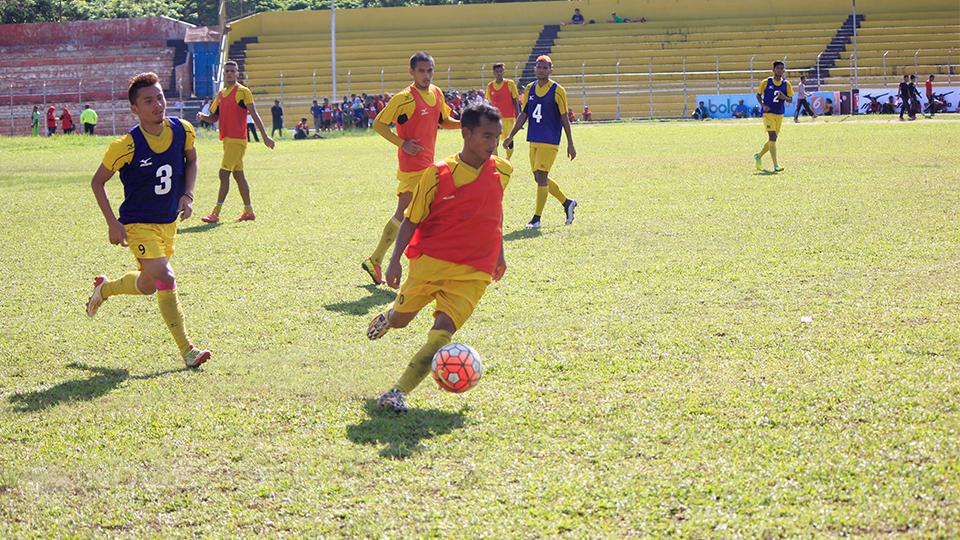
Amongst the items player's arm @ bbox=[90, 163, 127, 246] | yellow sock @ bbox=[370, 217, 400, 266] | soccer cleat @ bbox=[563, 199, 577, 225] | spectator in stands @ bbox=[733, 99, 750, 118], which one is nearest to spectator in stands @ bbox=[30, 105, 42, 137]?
spectator in stands @ bbox=[733, 99, 750, 118]

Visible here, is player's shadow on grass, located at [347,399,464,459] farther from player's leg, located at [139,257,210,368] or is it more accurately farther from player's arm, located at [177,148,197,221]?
player's arm, located at [177,148,197,221]

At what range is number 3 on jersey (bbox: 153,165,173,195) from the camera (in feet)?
24.4

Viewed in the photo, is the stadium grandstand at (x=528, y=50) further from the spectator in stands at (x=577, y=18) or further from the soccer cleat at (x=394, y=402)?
the soccer cleat at (x=394, y=402)

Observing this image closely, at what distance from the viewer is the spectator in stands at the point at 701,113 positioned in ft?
154

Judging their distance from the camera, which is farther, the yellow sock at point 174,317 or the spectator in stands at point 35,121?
the spectator in stands at point 35,121

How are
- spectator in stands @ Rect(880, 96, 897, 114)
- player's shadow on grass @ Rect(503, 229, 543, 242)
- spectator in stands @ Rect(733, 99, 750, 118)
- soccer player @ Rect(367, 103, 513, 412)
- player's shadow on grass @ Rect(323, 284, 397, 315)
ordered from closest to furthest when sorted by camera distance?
soccer player @ Rect(367, 103, 513, 412) → player's shadow on grass @ Rect(323, 284, 397, 315) → player's shadow on grass @ Rect(503, 229, 543, 242) → spectator in stands @ Rect(880, 96, 897, 114) → spectator in stands @ Rect(733, 99, 750, 118)

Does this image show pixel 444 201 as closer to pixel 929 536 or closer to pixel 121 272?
pixel 929 536

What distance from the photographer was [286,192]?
19.2 metres

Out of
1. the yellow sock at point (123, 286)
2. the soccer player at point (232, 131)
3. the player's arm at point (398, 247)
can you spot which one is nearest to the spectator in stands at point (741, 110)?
the soccer player at point (232, 131)

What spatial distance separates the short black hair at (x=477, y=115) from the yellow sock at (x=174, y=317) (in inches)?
99.3

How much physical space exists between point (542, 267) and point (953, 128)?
24600mm

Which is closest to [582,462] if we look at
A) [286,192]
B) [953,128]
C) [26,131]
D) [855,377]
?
[855,377]

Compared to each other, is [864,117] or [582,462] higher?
[864,117]

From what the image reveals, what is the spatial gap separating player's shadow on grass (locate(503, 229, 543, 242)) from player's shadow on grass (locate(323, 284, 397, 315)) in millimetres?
3145
